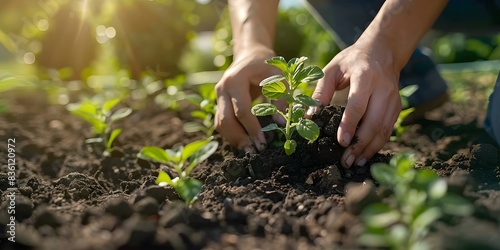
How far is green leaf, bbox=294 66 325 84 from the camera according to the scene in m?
1.69

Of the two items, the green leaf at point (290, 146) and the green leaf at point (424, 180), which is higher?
the green leaf at point (424, 180)

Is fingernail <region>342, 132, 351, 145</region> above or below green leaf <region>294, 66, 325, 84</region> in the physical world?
below

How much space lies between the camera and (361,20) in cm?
317

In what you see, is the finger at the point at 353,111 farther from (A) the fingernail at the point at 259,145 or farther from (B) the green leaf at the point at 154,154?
(B) the green leaf at the point at 154,154

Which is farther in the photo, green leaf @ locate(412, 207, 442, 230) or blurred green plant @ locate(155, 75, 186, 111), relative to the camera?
blurred green plant @ locate(155, 75, 186, 111)

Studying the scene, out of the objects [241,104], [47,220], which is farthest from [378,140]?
[47,220]

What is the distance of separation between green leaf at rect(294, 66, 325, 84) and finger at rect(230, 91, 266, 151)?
271 millimetres

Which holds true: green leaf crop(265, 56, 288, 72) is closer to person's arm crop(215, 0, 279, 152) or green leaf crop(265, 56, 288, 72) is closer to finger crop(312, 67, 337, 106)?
finger crop(312, 67, 337, 106)

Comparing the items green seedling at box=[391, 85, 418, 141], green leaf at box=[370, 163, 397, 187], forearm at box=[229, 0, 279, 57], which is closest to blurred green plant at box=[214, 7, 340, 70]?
forearm at box=[229, 0, 279, 57]

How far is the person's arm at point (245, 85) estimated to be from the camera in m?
2.00

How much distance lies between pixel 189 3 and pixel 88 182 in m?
3.07

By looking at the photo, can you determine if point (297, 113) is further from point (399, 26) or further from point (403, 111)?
point (403, 111)

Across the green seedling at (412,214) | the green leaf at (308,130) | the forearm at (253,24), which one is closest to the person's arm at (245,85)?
the forearm at (253,24)

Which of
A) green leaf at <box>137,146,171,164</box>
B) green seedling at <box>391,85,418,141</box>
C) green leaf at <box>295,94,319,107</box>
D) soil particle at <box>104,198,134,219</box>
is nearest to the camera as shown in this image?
soil particle at <box>104,198,134,219</box>
